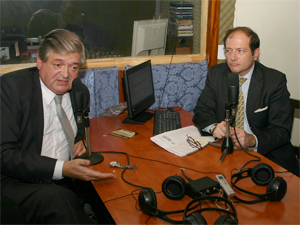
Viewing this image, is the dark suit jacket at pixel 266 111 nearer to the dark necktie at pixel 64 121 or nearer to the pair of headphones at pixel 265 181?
the pair of headphones at pixel 265 181

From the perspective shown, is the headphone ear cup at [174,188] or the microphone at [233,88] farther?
the microphone at [233,88]

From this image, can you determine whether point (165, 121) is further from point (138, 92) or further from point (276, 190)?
point (276, 190)

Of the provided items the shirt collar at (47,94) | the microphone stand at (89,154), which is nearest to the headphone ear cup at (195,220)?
the microphone stand at (89,154)

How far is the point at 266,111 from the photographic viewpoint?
201 centimetres

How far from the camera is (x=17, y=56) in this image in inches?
99.9

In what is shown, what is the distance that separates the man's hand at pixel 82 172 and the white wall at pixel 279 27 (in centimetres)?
247

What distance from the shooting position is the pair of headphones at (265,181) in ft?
3.67

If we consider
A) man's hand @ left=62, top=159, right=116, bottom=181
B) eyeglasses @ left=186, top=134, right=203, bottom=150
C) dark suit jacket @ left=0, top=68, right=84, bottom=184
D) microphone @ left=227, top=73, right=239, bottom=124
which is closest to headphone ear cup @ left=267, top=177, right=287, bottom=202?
microphone @ left=227, top=73, right=239, bottom=124

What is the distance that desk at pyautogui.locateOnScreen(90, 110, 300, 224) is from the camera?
1.07 meters

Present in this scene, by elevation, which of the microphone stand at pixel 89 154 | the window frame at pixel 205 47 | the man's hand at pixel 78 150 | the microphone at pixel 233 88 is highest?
the window frame at pixel 205 47

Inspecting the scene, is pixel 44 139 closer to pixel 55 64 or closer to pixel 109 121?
pixel 55 64

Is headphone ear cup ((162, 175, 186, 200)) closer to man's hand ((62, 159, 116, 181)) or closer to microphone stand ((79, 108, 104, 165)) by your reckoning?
man's hand ((62, 159, 116, 181))

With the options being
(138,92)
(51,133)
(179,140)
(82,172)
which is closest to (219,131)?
(179,140)

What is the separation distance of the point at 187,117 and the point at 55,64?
3.79 ft
